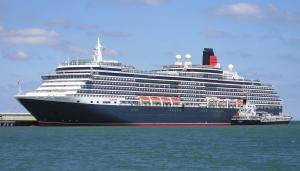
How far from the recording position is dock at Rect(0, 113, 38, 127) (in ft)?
468

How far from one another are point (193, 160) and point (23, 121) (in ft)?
295

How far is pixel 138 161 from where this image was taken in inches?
2309

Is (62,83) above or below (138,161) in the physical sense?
above

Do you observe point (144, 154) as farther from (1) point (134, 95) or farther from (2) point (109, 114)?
(1) point (134, 95)

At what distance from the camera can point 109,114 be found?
11981 centimetres

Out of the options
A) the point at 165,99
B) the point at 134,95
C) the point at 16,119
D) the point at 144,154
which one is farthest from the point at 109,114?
the point at 144,154

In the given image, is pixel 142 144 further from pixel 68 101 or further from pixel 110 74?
pixel 110 74

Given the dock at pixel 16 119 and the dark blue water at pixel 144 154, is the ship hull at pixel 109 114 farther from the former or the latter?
the dark blue water at pixel 144 154

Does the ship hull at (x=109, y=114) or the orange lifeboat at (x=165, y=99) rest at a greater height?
the orange lifeboat at (x=165, y=99)

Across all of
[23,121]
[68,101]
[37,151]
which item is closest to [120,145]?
[37,151]

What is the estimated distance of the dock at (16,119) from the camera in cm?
14271

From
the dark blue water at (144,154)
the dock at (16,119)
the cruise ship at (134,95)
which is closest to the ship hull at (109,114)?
the cruise ship at (134,95)

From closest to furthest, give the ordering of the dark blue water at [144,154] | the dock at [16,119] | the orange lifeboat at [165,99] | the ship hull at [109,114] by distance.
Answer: the dark blue water at [144,154]
the ship hull at [109,114]
the orange lifeboat at [165,99]
the dock at [16,119]

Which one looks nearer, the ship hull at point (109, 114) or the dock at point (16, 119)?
the ship hull at point (109, 114)
